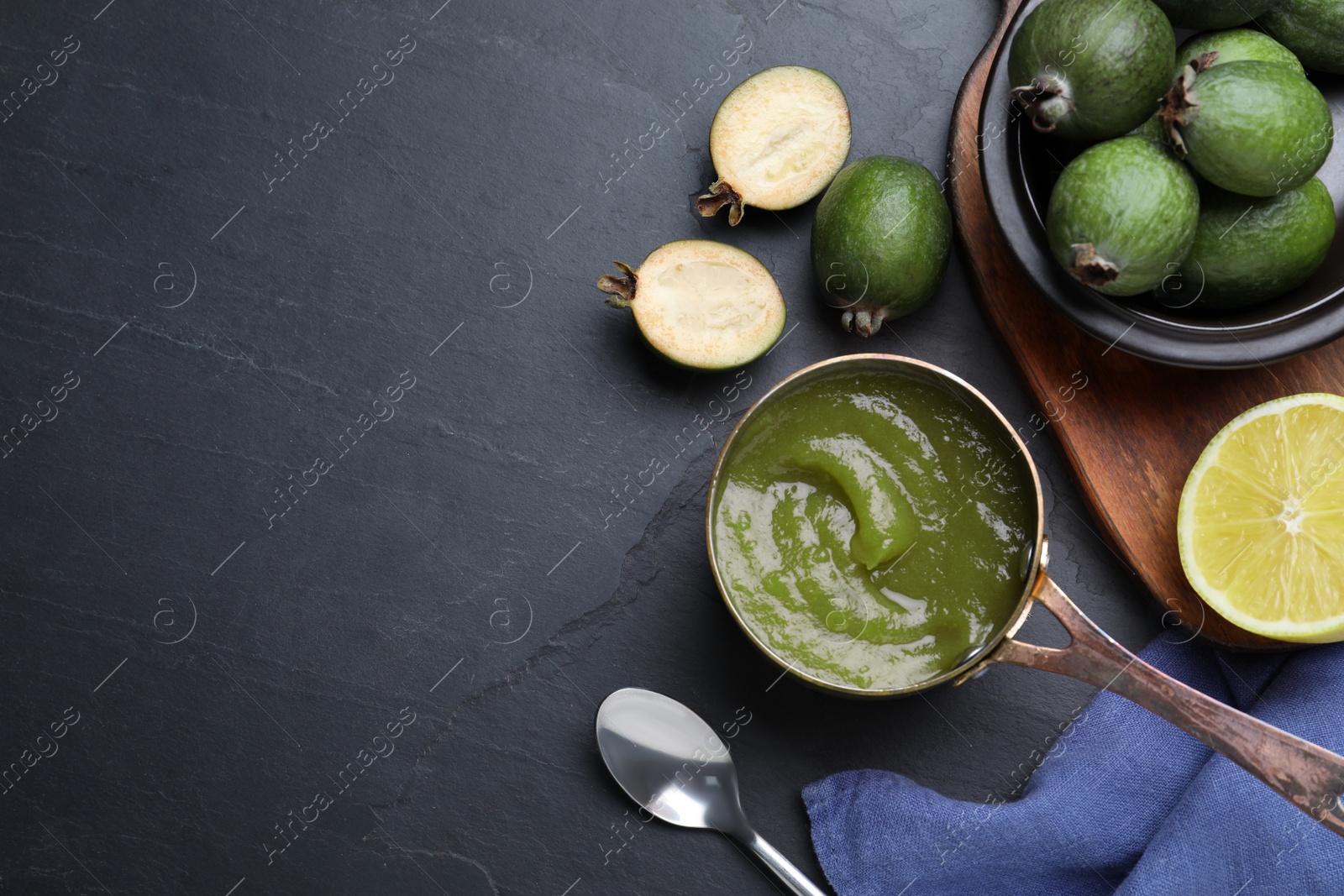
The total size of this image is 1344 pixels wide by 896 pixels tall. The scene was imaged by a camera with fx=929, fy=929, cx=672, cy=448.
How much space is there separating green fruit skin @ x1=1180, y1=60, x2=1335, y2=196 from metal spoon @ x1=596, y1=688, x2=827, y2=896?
1.06 metres

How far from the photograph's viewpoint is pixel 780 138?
1499mm

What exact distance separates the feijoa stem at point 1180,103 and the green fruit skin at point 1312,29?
0.19 m

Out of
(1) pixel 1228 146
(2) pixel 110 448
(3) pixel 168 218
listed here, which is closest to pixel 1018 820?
(1) pixel 1228 146

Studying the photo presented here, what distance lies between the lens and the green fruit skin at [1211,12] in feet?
4.07

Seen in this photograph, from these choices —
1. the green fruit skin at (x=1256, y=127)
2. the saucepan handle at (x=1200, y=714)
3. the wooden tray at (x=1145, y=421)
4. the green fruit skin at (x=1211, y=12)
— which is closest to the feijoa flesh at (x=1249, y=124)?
the green fruit skin at (x=1256, y=127)

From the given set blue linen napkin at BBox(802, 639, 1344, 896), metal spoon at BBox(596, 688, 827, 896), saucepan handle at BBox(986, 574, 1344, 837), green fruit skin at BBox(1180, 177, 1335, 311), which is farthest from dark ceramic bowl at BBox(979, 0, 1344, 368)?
metal spoon at BBox(596, 688, 827, 896)

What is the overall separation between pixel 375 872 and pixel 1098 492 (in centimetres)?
129

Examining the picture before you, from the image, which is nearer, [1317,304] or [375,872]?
[1317,304]

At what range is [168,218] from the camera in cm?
158

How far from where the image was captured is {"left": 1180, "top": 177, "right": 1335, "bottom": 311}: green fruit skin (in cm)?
122

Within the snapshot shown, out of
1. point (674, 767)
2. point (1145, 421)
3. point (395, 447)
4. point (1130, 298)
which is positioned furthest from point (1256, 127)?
point (395, 447)

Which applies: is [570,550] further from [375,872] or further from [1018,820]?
[1018,820]

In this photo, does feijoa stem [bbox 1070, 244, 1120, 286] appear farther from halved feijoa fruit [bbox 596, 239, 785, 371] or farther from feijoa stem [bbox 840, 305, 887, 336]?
halved feijoa fruit [bbox 596, 239, 785, 371]

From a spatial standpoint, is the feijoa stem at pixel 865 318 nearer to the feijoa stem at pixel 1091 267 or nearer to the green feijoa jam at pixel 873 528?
the green feijoa jam at pixel 873 528
